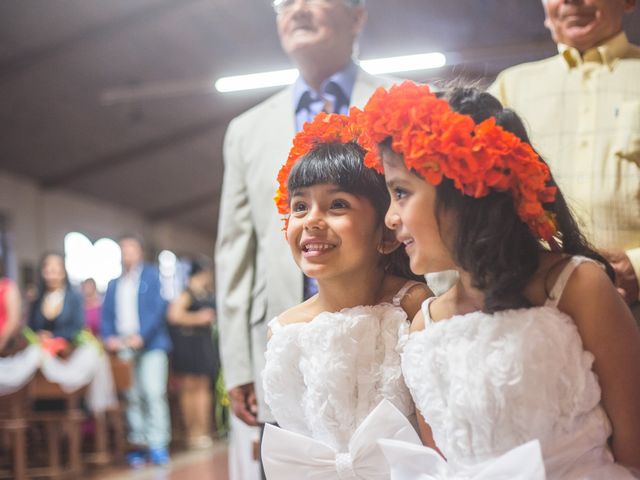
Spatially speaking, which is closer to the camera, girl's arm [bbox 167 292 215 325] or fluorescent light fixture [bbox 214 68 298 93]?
girl's arm [bbox 167 292 215 325]

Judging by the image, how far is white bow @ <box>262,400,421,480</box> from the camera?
152 cm

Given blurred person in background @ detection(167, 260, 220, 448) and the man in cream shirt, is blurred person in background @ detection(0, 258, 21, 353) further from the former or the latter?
the man in cream shirt

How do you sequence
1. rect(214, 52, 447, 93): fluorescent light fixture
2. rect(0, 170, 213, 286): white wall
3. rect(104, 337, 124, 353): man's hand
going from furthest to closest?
rect(0, 170, 213, 286): white wall → rect(104, 337, 124, 353): man's hand → rect(214, 52, 447, 93): fluorescent light fixture

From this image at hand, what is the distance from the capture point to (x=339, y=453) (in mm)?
1625

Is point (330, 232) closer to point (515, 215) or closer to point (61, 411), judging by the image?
point (515, 215)

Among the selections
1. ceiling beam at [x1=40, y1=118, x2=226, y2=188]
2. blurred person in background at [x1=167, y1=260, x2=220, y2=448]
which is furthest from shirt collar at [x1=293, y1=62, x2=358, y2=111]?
ceiling beam at [x1=40, y1=118, x2=226, y2=188]

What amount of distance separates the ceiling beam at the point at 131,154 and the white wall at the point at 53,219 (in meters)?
0.38

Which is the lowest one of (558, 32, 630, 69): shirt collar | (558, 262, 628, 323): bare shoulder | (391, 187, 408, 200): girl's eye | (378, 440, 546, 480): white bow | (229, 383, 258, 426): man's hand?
(378, 440, 546, 480): white bow

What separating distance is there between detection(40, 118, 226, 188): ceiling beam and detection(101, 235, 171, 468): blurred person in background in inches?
189

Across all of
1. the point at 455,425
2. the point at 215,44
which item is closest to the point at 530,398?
the point at 455,425

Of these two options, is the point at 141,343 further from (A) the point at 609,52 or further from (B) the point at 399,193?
(B) the point at 399,193

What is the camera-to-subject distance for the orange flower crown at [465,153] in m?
1.36

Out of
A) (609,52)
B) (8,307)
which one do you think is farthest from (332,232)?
(8,307)

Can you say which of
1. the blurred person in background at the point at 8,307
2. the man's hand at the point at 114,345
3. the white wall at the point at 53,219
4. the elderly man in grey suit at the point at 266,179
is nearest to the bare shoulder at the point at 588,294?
the elderly man in grey suit at the point at 266,179
